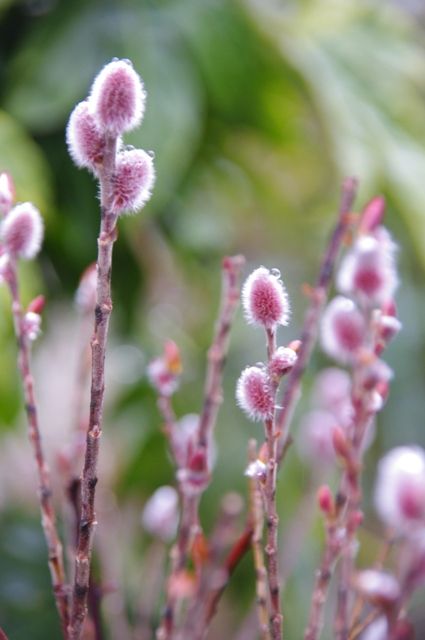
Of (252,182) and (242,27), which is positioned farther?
(252,182)

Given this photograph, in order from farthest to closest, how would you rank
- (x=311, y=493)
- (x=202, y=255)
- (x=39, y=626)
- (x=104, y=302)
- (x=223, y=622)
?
1. (x=223, y=622)
2. (x=202, y=255)
3. (x=39, y=626)
4. (x=311, y=493)
5. (x=104, y=302)

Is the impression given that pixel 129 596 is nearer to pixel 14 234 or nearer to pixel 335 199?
pixel 335 199

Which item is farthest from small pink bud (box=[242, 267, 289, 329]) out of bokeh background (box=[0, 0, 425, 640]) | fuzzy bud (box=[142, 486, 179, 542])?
bokeh background (box=[0, 0, 425, 640])

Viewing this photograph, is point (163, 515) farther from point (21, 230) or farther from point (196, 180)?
point (196, 180)

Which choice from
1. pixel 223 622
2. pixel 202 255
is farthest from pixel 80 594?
pixel 223 622

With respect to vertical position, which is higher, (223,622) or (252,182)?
(252,182)

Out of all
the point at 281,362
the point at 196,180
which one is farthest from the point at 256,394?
the point at 196,180
